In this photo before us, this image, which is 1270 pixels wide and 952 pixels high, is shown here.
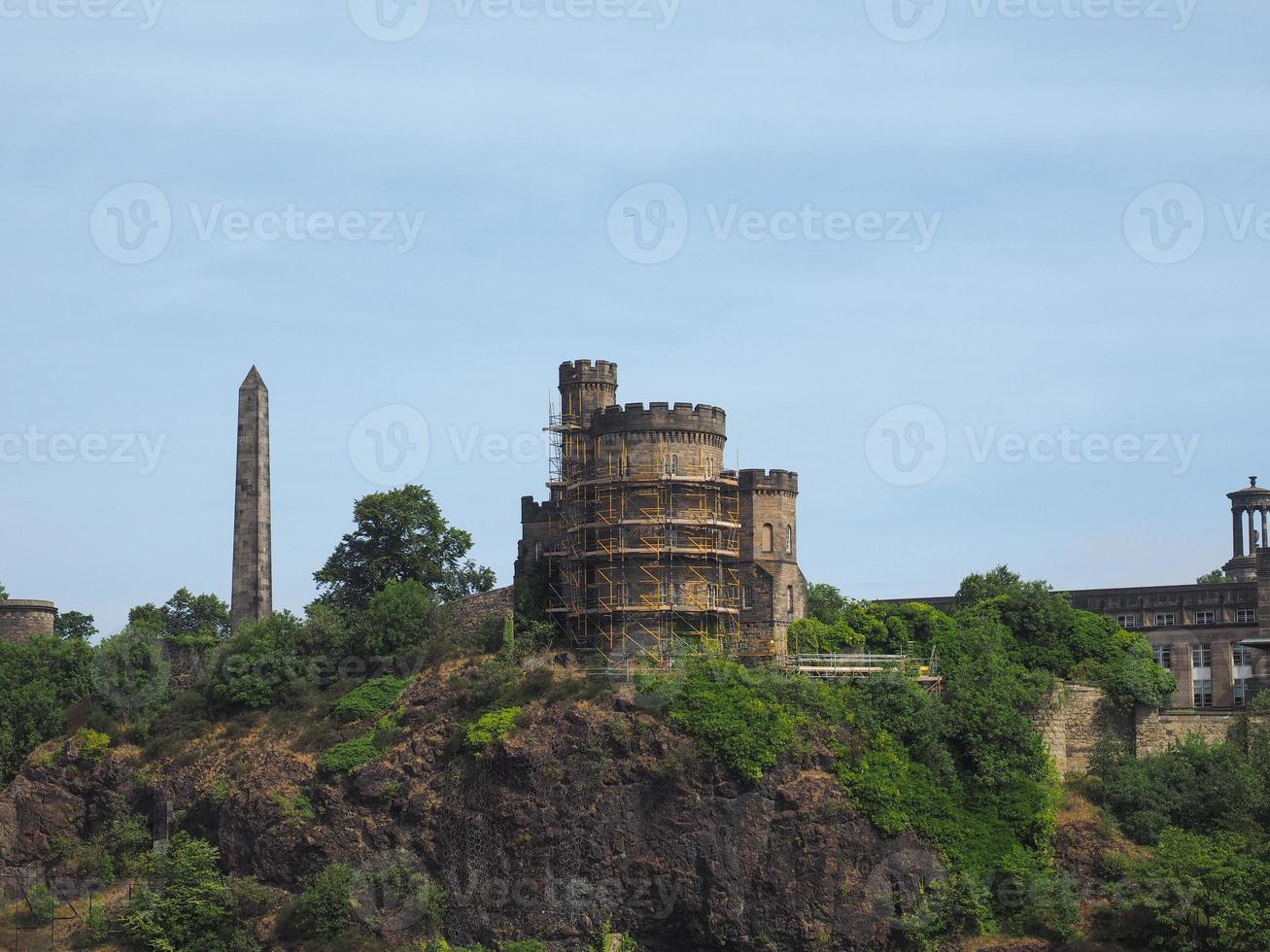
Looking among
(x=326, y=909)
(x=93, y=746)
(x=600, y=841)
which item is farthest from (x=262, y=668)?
(x=600, y=841)

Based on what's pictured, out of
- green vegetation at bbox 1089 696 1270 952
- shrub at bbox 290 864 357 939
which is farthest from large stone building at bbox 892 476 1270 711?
shrub at bbox 290 864 357 939

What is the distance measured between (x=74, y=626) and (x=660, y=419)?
4922 cm

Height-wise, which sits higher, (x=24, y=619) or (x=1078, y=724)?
(x=24, y=619)

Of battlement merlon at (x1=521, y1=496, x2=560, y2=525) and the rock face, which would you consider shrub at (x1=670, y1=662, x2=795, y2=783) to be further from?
battlement merlon at (x1=521, y1=496, x2=560, y2=525)

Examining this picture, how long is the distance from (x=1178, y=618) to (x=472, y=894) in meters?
37.9

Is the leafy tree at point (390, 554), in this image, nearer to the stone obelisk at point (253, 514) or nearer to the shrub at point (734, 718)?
the stone obelisk at point (253, 514)

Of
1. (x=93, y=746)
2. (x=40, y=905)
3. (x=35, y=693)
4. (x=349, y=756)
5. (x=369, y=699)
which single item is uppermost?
(x=35, y=693)

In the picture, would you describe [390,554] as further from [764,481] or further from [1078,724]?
[1078,724]

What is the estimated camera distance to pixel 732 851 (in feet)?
218

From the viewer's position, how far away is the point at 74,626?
365ft

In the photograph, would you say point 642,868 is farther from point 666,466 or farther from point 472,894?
point 666,466

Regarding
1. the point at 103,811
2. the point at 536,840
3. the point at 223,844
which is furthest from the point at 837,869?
the point at 103,811

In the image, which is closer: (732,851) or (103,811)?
(732,851)

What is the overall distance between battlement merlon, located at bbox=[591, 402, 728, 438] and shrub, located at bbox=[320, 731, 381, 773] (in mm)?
15054
